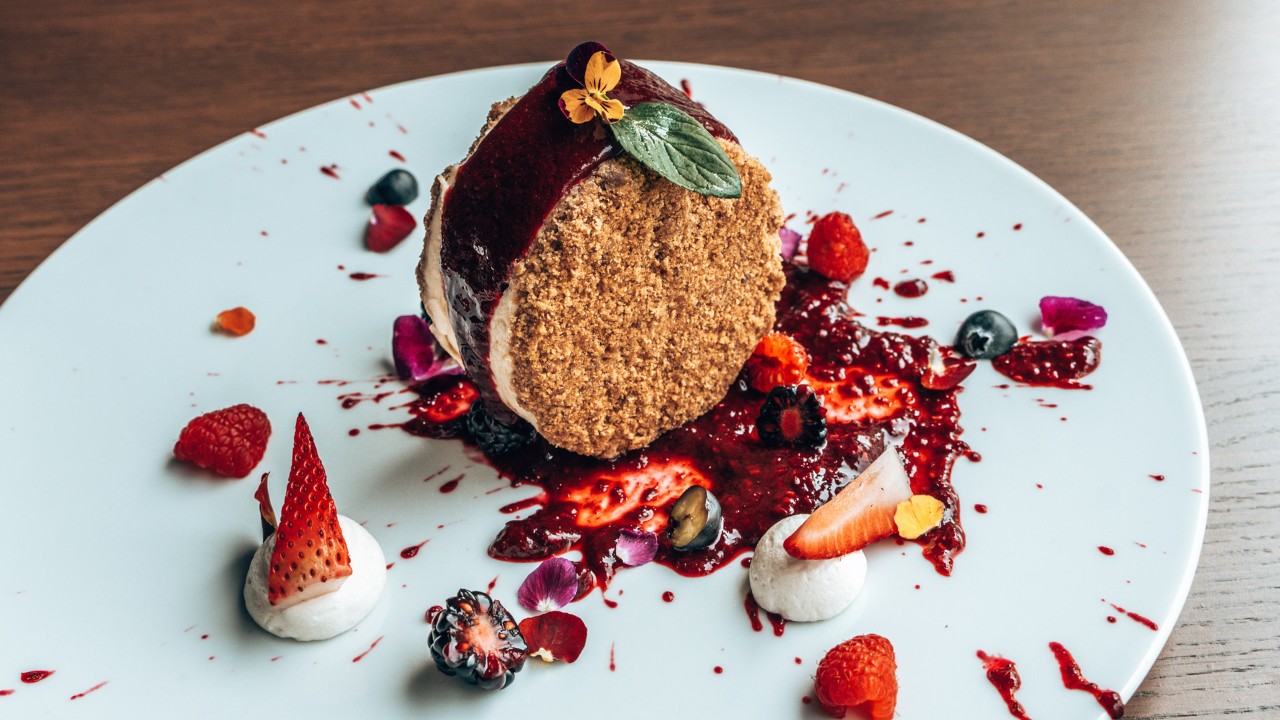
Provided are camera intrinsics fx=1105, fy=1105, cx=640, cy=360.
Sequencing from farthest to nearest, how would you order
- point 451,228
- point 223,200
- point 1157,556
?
1. point 223,200
2. point 451,228
3. point 1157,556

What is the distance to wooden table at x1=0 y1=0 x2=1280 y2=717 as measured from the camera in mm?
3367

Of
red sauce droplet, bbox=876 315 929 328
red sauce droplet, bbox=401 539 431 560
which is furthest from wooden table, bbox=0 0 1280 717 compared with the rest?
red sauce droplet, bbox=401 539 431 560

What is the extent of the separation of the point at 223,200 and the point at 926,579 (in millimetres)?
2281

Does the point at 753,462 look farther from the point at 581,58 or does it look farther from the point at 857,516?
the point at 581,58

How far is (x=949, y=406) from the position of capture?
8.95 feet

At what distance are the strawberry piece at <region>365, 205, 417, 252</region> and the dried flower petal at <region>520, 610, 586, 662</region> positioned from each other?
1.35 metres

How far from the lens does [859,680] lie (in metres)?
2.07

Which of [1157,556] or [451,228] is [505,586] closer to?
[451,228]

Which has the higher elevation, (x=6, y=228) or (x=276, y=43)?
(x=276, y=43)

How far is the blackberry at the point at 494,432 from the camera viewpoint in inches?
106

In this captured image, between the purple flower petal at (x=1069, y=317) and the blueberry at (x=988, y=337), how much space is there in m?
0.10

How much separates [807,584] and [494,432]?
867 millimetres

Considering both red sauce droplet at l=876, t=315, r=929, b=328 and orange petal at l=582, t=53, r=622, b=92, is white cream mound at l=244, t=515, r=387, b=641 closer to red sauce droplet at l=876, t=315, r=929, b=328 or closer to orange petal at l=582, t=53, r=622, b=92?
orange petal at l=582, t=53, r=622, b=92

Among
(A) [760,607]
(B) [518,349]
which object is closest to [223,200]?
(B) [518,349]
